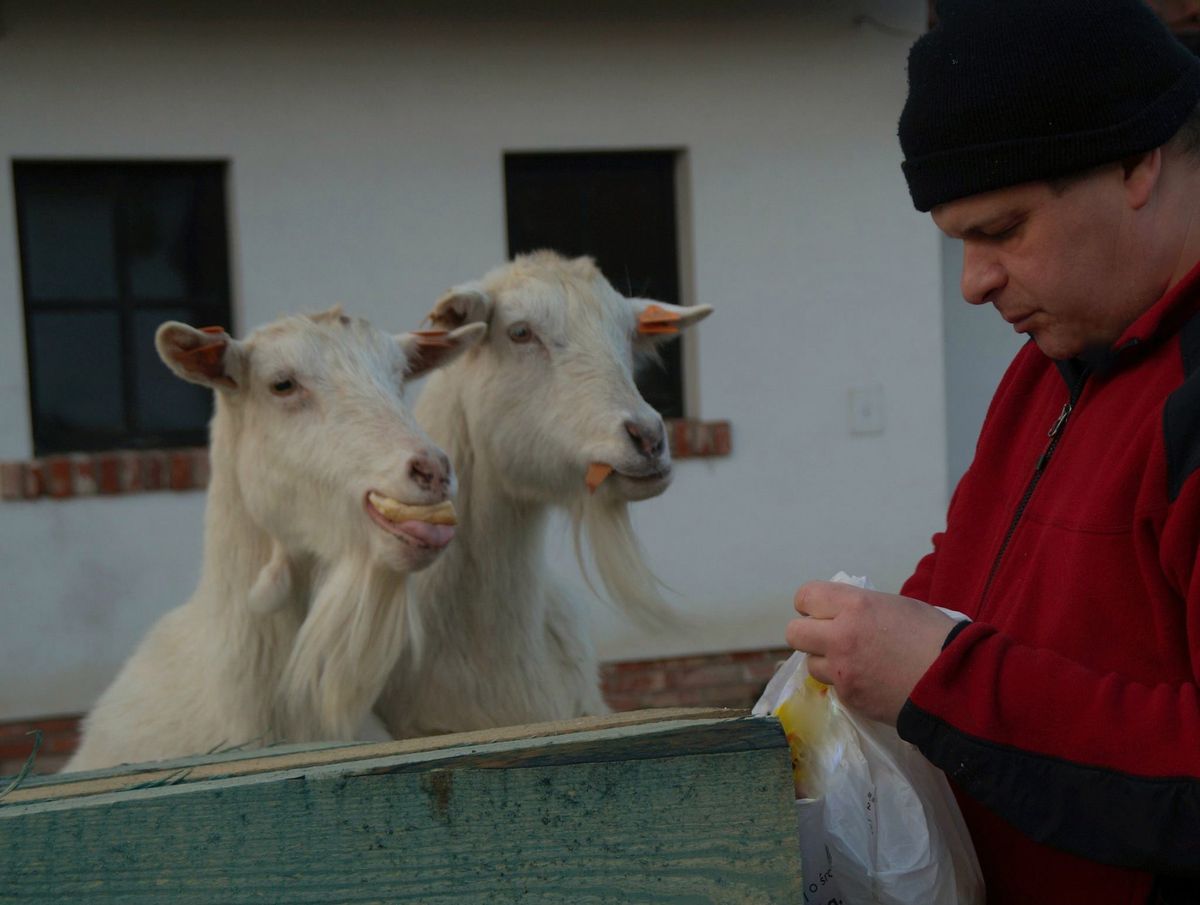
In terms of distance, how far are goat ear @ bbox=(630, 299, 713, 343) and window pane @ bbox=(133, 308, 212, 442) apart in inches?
121

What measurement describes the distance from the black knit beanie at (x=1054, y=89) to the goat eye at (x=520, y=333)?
2.25 meters

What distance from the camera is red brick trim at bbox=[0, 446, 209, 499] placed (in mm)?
5738

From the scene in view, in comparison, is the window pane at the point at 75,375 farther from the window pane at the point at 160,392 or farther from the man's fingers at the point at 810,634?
the man's fingers at the point at 810,634

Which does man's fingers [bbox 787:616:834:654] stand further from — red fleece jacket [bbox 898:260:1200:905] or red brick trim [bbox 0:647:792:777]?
red brick trim [bbox 0:647:792:777]

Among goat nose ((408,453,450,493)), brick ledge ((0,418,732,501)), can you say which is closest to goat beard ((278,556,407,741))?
goat nose ((408,453,450,493))

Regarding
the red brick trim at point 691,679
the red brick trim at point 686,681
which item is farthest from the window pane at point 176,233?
the red brick trim at point 691,679

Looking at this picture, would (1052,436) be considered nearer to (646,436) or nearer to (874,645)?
(874,645)

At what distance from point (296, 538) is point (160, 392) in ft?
11.9

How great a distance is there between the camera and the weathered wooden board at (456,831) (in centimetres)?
96

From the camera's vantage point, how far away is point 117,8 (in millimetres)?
5758

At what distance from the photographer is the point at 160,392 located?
6.14m

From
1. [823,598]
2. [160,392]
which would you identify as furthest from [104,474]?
[823,598]

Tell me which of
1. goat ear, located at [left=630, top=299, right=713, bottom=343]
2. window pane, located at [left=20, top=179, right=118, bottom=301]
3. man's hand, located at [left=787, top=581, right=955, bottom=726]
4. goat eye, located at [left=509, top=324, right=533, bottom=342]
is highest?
window pane, located at [left=20, top=179, right=118, bottom=301]

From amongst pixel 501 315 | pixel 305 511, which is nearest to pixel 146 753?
pixel 305 511
